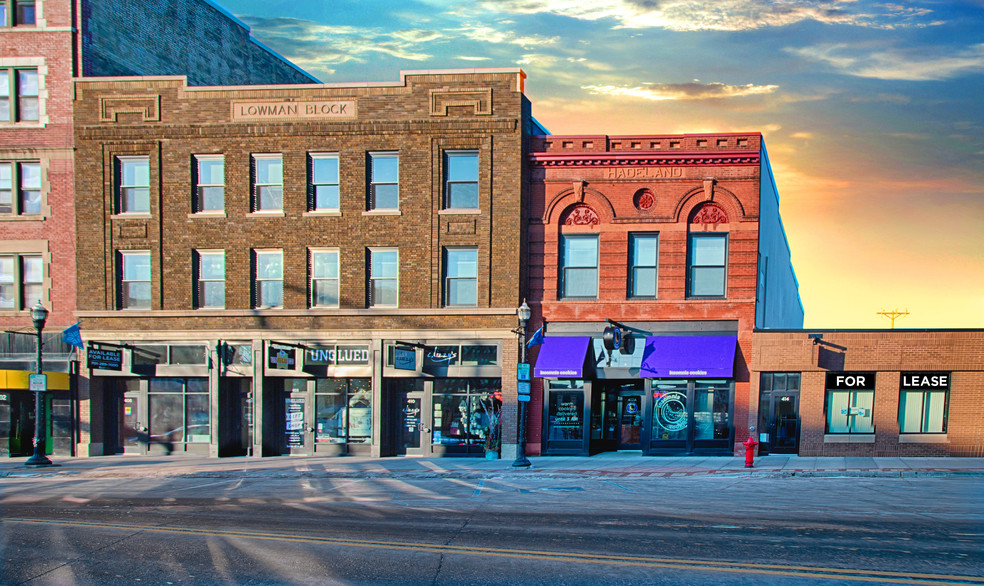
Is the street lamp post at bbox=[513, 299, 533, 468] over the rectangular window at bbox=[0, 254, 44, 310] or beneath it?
beneath

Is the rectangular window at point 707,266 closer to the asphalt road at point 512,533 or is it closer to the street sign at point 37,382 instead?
the asphalt road at point 512,533

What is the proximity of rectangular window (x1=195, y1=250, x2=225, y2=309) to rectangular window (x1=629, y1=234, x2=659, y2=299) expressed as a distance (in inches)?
556

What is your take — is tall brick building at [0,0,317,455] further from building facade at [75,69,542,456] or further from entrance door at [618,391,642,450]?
entrance door at [618,391,642,450]

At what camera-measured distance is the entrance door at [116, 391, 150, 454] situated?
2766 centimetres

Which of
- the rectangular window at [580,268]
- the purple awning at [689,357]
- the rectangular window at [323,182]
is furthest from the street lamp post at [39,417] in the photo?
the purple awning at [689,357]

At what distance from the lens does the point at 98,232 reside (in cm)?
2730

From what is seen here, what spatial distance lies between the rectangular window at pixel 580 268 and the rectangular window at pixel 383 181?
6102mm

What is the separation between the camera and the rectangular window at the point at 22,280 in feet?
90.6

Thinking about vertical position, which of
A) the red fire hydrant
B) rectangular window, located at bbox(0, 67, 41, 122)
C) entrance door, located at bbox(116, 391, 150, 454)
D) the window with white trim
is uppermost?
the window with white trim

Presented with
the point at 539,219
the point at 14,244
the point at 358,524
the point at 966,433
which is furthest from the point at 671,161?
the point at 14,244

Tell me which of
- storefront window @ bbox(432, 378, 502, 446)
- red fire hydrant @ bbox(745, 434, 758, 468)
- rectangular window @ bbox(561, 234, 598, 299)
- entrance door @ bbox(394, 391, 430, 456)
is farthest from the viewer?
entrance door @ bbox(394, 391, 430, 456)

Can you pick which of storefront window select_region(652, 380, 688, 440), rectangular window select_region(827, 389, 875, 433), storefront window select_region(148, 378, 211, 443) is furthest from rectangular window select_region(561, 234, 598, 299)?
storefront window select_region(148, 378, 211, 443)

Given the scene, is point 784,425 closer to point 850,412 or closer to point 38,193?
point 850,412

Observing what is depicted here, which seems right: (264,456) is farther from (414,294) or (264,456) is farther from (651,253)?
(651,253)
